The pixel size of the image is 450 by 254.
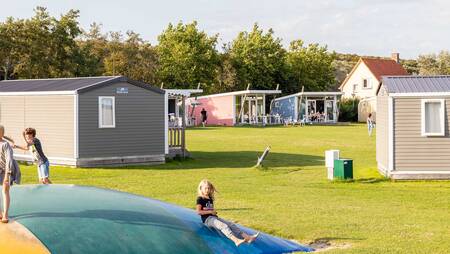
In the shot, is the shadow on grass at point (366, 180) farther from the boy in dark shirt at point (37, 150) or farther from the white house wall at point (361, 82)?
the white house wall at point (361, 82)

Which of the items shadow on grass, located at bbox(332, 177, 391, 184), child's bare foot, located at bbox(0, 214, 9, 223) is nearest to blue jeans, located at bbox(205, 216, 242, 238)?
child's bare foot, located at bbox(0, 214, 9, 223)

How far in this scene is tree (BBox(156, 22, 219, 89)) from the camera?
70.1 metres

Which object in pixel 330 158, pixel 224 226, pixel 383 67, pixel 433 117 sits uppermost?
pixel 383 67

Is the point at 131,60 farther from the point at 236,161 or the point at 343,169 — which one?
the point at 343,169

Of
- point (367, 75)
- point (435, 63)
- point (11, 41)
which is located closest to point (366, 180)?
point (11, 41)

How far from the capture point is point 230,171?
23.7 meters

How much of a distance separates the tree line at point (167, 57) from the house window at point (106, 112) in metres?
33.0

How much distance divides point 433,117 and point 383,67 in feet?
191

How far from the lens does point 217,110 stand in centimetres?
6369

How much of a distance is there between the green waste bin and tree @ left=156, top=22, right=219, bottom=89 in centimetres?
4980

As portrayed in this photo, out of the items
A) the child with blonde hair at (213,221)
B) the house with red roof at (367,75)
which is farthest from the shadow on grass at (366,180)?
the house with red roof at (367,75)

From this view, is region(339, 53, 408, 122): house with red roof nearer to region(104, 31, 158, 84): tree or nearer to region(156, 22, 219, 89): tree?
region(156, 22, 219, 89): tree

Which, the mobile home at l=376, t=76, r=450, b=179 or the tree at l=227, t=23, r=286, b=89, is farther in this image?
the tree at l=227, t=23, r=286, b=89

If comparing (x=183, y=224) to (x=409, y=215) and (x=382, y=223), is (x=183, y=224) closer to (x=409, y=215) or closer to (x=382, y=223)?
(x=382, y=223)
